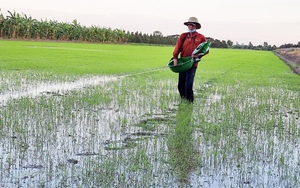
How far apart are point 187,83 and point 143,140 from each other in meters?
3.37

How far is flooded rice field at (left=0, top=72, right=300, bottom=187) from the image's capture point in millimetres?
4195

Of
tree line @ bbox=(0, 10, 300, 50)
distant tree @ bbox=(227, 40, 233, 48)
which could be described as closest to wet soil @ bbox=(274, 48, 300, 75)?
tree line @ bbox=(0, 10, 300, 50)

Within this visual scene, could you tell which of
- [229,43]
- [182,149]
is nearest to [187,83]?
[182,149]

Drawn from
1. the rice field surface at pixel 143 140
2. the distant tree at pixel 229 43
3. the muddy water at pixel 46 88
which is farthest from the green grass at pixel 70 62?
the distant tree at pixel 229 43

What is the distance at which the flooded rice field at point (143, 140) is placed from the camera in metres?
4.20

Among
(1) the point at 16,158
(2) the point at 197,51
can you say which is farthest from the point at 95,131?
(2) the point at 197,51

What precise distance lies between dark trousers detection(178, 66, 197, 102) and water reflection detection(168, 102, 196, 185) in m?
1.32

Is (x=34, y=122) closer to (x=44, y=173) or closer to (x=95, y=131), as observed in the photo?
(x=95, y=131)

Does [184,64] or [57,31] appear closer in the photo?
[184,64]

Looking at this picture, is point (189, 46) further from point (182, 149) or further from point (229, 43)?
point (229, 43)

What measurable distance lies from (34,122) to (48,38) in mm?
57792

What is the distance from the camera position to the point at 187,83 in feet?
28.9

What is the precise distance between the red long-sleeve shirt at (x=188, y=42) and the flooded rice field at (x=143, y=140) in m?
1.07

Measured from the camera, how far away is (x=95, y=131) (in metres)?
6.09
